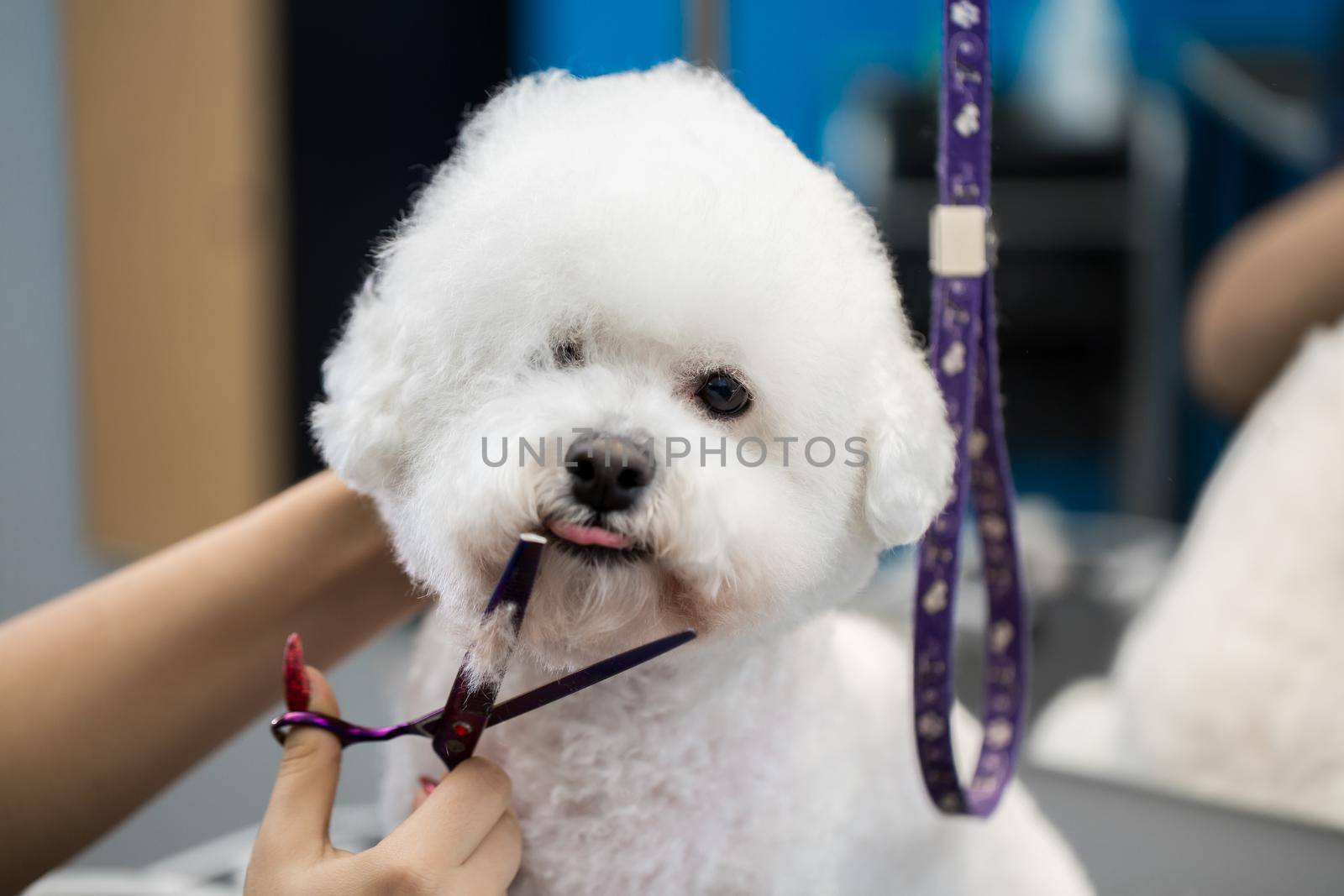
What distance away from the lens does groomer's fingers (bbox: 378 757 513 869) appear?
1.30ft

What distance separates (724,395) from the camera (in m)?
0.42

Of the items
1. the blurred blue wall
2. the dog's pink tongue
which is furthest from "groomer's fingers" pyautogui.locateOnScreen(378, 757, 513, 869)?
the blurred blue wall

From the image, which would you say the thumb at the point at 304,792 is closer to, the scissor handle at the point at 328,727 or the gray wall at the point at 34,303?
the scissor handle at the point at 328,727

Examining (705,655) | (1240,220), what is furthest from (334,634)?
(1240,220)

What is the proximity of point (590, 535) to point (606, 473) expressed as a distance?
0.08 feet

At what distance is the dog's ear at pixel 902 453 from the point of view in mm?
428

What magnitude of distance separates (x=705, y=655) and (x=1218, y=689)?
50 cm

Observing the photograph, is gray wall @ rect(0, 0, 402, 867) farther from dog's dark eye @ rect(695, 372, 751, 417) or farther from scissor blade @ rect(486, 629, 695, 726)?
dog's dark eye @ rect(695, 372, 751, 417)

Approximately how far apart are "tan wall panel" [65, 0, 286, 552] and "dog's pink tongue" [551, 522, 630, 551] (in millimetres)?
1472

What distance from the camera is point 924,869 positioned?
566mm

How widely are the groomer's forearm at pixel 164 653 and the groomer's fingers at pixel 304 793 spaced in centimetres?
11

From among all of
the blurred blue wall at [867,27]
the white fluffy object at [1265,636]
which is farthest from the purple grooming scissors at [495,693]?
the blurred blue wall at [867,27]

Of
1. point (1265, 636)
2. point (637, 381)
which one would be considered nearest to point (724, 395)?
point (637, 381)

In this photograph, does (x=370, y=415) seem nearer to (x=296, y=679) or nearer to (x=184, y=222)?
(x=296, y=679)
